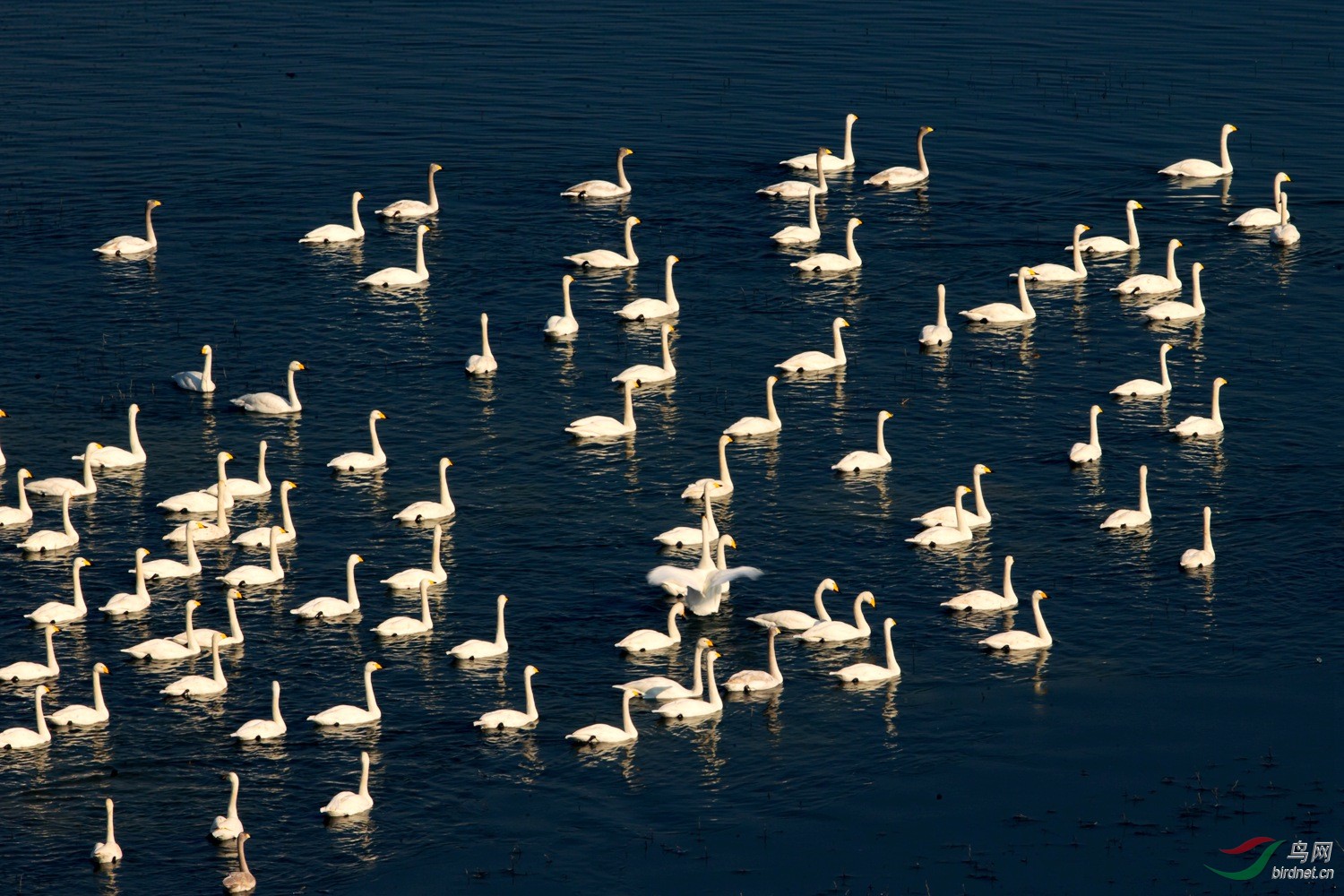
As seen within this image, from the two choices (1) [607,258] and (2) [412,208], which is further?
(2) [412,208]

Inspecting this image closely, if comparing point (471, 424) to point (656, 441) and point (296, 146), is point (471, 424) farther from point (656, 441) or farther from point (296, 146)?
point (296, 146)

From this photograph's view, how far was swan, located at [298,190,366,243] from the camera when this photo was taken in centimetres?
8050

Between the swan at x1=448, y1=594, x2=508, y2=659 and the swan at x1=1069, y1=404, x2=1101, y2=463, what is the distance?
57.6 feet

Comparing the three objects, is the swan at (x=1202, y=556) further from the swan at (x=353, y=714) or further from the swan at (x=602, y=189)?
the swan at (x=602, y=189)

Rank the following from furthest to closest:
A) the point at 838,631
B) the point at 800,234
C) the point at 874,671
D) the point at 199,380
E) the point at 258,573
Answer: the point at 800,234 → the point at 199,380 → the point at 258,573 → the point at 838,631 → the point at 874,671

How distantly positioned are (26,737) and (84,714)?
4.35 feet

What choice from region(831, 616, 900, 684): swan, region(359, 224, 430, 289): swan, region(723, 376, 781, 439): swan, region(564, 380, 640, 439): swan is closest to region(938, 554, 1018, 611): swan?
region(831, 616, 900, 684): swan

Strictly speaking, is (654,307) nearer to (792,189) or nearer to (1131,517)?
(792,189)

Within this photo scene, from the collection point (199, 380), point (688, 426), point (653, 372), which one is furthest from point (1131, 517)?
point (199, 380)

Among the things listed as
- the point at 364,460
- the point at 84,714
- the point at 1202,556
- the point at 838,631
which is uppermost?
the point at 364,460

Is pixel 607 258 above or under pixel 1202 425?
above

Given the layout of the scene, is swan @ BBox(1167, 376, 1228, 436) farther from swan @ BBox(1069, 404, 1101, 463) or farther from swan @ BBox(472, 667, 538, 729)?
swan @ BBox(472, 667, 538, 729)

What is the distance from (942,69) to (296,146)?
93.2 ft

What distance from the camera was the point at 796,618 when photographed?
2034 inches
